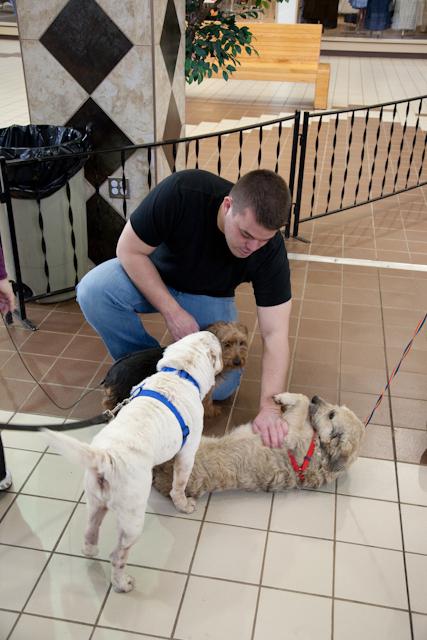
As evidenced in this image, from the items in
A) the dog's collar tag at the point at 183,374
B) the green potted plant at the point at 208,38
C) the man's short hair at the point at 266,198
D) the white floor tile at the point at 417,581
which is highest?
the green potted plant at the point at 208,38

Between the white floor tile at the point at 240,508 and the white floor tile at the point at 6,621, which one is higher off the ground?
the white floor tile at the point at 240,508

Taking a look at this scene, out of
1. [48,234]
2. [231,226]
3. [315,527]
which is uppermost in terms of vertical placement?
[231,226]

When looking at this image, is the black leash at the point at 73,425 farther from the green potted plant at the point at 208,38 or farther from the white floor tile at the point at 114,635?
the green potted plant at the point at 208,38

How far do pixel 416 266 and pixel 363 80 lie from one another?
945 cm

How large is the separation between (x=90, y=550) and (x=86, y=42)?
3198mm

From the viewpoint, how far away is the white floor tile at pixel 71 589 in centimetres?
221

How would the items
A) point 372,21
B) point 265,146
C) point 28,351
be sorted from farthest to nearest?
point 372,21
point 265,146
point 28,351

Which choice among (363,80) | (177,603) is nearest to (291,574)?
(177,603)

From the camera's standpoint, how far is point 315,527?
2.58 m

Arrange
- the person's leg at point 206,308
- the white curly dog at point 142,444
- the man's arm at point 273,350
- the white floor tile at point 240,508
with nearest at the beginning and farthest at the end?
the white curly dog at point 142,444, the white floor tile at point 240,508, the man's arm at point 273,350, the person's leg at point 206,308

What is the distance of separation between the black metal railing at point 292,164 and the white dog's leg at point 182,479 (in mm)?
1979

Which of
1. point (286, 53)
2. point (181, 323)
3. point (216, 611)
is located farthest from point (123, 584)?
point (286, 53)

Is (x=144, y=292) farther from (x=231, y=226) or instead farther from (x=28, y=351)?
(x=28, y=351)

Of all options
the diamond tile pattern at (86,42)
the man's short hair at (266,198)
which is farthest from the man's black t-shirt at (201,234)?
the diamond tile pattern at (86,42)
